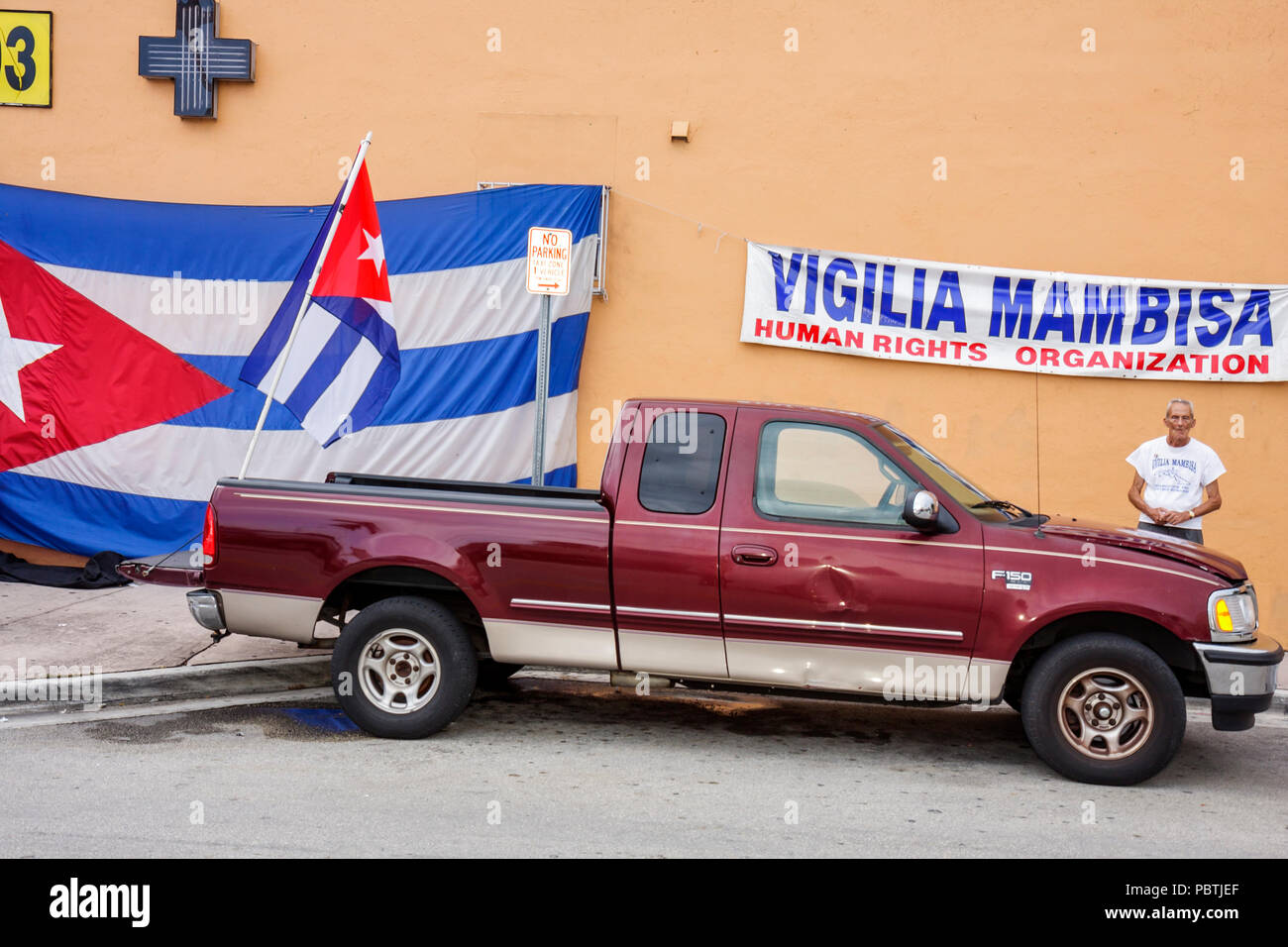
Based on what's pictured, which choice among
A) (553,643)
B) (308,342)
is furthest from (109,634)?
(553,643)

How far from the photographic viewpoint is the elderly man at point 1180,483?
8.10 meters

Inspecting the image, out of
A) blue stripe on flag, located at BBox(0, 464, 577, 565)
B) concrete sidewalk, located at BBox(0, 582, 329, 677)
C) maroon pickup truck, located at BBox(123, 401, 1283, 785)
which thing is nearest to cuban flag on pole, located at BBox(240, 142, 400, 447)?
maroon pickup truck, located at BBox(123, 401, 1283, 785)

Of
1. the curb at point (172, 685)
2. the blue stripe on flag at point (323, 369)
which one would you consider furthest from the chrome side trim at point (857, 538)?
the blue stripe on flag at point (323, 369)

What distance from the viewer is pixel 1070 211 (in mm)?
10117

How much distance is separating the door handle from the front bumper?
204cm

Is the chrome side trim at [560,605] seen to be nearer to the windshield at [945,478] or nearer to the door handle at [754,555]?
the door handle at [754,555]

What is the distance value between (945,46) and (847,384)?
282 cm

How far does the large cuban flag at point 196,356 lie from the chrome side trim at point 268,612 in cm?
352

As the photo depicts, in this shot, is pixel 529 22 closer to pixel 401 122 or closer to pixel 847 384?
pixel 401 122

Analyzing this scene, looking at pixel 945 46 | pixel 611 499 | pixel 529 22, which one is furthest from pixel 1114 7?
pixel 611 499

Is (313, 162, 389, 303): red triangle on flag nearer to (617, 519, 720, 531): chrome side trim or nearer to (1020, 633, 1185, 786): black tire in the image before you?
(617, 519, 720, 531): chrome side trim

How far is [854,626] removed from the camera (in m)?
6.17

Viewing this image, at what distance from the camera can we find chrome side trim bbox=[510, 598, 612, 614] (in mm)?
6379
